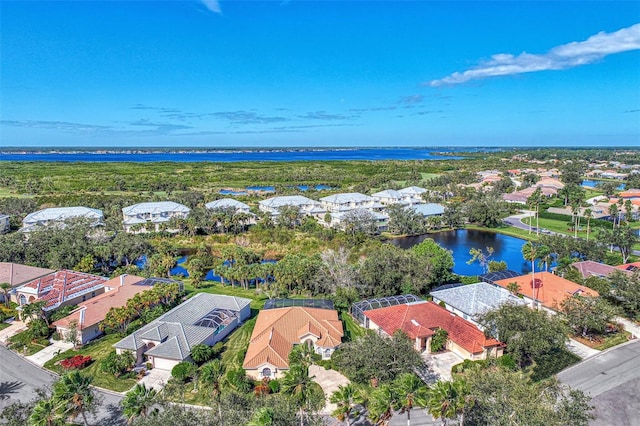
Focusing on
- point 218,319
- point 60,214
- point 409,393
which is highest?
point 60,214

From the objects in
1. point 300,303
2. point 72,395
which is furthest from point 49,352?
point 300,303

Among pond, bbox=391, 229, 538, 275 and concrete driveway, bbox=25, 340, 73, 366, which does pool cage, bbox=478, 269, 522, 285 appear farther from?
concrete driveway, bbox=25, 340, 73, 366

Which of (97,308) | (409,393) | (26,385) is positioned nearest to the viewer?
(409,393)

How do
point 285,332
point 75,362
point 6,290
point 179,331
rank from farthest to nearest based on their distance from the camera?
1. point 6,290
2. point 285,332
3. point 179,331
4. point 75,362

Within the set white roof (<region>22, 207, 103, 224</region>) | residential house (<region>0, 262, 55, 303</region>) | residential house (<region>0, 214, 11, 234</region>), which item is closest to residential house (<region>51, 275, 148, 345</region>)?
residential house (<region>0, 262, 55, 303</region>)

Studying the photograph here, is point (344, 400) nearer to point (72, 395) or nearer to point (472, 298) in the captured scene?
point (72, 395)
